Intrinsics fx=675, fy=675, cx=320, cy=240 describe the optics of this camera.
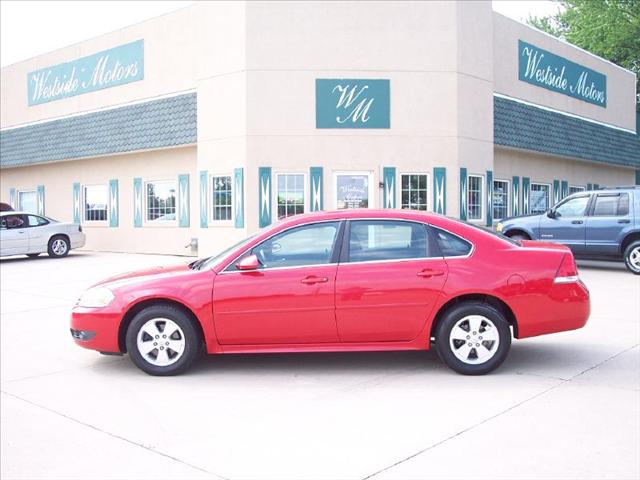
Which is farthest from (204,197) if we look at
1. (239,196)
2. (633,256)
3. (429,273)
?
(429,273)

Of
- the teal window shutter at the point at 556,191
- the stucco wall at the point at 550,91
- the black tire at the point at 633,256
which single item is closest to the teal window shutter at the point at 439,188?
the stucco wall at the point at 550,91

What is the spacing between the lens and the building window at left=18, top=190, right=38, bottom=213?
25391 millimetres

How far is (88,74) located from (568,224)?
1627 cm

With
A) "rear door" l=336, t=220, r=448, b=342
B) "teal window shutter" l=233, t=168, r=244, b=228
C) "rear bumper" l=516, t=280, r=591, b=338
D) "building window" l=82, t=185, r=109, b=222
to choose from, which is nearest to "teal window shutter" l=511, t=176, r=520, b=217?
"teal window shutter" l=233, t=168, r=244, b=228

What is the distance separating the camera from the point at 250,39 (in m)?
16.8

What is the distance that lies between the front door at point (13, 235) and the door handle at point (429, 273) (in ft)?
52.9

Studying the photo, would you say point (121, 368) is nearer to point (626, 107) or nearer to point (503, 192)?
point (503, 192)

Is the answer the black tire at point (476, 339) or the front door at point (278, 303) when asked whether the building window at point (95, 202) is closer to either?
the front door at point (278, 303)

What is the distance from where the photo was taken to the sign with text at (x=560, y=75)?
70.2 ft

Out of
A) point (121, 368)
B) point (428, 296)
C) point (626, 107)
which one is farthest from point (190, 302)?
point (626, 107)

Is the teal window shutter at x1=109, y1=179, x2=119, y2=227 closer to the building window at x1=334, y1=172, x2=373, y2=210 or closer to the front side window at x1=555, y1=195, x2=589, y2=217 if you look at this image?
the building window at x1=334, y1=172, x2=373, y2=210

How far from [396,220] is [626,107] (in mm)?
25866

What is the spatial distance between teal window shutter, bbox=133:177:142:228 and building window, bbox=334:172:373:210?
7.20 m

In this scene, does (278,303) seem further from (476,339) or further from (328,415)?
(476,339)
